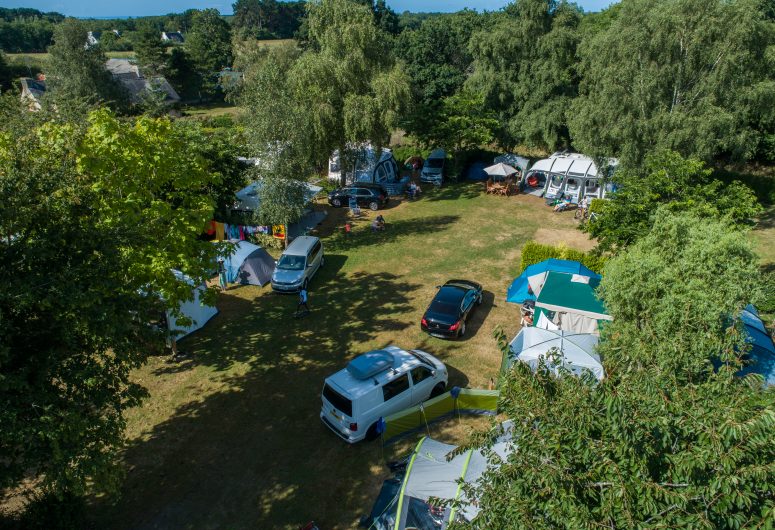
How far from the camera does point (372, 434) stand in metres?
10.7

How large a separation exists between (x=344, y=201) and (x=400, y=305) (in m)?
11.8

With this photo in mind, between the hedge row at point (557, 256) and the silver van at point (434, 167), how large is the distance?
13871 millimetres

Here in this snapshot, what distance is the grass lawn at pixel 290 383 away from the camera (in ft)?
30.5

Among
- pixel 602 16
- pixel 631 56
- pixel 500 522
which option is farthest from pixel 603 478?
pixel 602 16

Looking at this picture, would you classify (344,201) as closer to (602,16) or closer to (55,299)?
(55,299)

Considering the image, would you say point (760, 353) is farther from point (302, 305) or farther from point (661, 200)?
point (302, 305)

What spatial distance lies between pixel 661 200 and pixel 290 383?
1251 centimetres

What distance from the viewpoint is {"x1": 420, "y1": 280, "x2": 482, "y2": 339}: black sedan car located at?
14.3 m

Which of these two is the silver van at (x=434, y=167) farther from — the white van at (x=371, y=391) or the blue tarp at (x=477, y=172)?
the white van at (x=371, y=391)

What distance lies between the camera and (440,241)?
22.1 meters

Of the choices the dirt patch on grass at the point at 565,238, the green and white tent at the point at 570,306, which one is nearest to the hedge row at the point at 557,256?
the green and white tent at the point at 570,306

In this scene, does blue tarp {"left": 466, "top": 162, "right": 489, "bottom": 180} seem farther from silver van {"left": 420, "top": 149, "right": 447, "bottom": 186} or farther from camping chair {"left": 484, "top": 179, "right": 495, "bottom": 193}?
camping chair {"left": 484, "top": 179, "right": 495, "bottom": 193}

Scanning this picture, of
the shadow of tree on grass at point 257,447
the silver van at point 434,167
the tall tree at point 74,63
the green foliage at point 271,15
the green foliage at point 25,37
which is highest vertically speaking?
the green foliage at point 271,15

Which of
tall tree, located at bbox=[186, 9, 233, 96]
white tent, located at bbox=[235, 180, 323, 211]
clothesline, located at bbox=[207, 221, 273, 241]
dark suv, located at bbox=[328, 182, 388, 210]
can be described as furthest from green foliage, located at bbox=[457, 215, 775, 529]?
tall tree, located at bbox=[186, 9, 233, 96]
